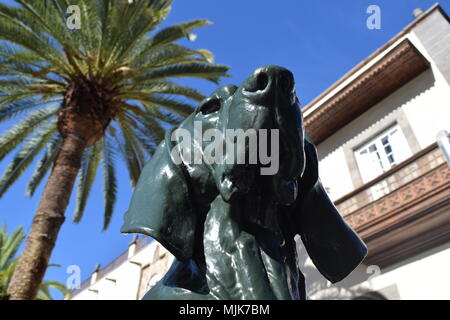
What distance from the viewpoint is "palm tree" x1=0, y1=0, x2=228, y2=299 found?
7.62 m

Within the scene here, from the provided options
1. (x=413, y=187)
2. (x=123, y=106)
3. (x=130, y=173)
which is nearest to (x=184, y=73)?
(x=123, y=106)

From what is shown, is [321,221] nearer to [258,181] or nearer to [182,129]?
[258,181]

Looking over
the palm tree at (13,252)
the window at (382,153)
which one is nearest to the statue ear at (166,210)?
the window at (382,153)

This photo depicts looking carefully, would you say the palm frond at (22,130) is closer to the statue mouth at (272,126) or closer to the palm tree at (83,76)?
the palm tree at (83,76)

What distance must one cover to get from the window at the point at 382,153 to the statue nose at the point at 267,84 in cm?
1072

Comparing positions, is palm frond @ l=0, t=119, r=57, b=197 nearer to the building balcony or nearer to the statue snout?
the building balcony

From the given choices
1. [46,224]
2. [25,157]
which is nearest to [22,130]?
[25,157]

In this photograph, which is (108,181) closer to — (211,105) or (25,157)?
(25,157)

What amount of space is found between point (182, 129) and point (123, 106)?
8.11 m

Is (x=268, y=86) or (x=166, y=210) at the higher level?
(x=268, y=86)

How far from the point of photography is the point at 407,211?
8570 millimetres

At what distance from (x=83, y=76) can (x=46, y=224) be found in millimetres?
3149

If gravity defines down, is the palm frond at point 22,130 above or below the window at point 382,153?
below

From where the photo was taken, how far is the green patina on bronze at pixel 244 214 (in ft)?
2.84
